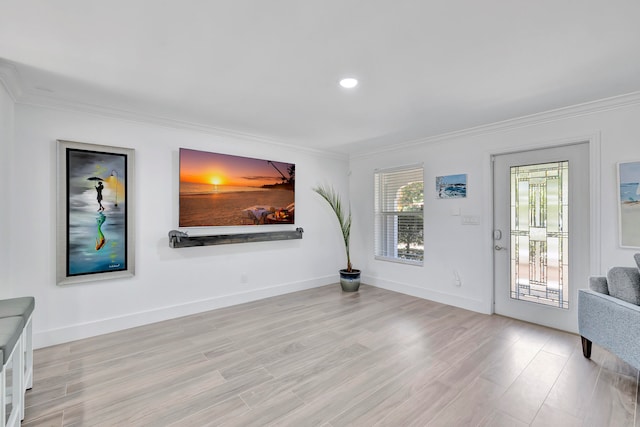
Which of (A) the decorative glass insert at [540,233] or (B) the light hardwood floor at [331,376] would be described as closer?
(B) the light hardwood floor at [331,376]

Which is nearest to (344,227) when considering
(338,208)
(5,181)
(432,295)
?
(338,208)

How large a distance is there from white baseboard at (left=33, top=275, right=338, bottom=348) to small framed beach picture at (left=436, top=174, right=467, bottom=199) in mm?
2555

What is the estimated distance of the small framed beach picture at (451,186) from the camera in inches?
156

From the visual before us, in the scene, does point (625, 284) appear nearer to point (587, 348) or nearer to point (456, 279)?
point (587, 348)

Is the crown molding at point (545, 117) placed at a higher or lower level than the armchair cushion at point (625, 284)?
higher

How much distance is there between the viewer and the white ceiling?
63.7 inches

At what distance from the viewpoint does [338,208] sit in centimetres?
508

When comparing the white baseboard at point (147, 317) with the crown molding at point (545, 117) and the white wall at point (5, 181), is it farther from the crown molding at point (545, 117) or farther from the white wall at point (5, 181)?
the crown molding at point (545, 117)

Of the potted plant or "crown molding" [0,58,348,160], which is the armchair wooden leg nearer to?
the potted plant

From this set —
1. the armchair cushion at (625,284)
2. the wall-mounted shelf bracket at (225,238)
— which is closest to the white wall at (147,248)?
the wall-mounted shelf bracket at (225,238)

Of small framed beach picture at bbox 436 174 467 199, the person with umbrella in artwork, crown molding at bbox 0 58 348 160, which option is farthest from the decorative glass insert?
the person with umbrella in artwork

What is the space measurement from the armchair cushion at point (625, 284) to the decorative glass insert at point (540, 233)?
84cm

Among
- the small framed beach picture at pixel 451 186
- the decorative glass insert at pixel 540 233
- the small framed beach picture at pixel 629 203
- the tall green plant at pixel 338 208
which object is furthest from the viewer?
the tall green plant at pixel 338 208

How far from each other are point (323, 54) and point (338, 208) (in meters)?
3.20
